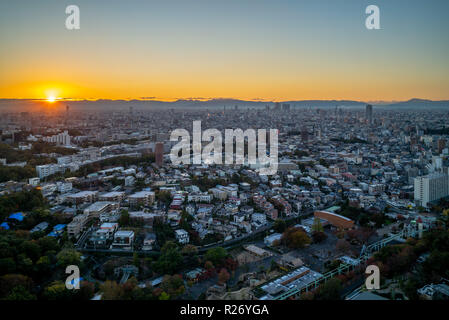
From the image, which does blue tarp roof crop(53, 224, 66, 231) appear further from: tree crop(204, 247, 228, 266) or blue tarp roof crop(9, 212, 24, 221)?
tree crop(204, 247, 228, 266)

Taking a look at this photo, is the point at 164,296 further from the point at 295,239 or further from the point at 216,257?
the point at 295,239

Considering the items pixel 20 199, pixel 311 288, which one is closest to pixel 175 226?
pixel 311 288

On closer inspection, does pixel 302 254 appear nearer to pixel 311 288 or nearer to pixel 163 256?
pixel 311 288

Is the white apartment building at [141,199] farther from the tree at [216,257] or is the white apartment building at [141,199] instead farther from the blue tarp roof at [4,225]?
the tree at [216,257]

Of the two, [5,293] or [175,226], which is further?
[175,226]

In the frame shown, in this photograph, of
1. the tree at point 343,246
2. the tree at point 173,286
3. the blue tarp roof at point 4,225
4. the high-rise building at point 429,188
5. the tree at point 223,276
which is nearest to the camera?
the tree at point 173,286

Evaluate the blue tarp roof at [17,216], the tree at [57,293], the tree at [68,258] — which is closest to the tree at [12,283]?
the tree at [57,293]

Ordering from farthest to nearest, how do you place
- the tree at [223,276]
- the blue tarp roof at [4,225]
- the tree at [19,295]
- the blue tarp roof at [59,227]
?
the blue tarp roof at [59,227] < the blue tarp roof at [4,225] < the tree at [223,276] < the tree at [19,295]

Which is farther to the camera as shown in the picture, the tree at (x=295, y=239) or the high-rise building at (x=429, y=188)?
the high-rise building at (x=429, y=188)

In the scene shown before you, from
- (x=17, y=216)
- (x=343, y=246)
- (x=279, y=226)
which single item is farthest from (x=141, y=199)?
(x=343, y=246)
